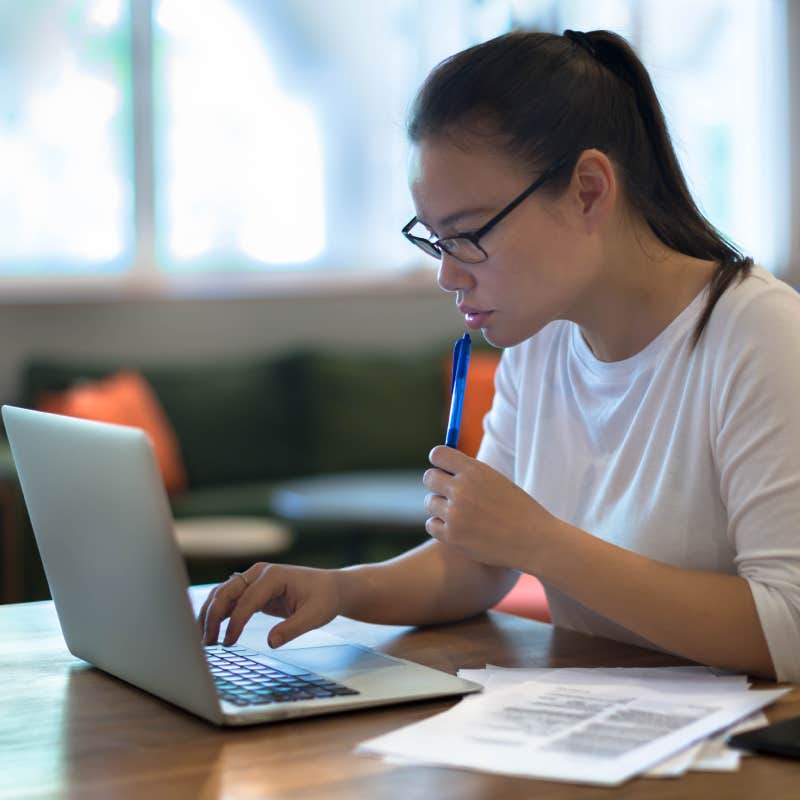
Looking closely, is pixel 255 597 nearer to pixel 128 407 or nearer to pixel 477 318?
pixel 477 318

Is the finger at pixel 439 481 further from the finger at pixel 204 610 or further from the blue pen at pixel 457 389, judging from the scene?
the finger at pixel 204 610

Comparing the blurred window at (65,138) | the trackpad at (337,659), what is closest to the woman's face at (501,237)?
the trackpad at (337,659)

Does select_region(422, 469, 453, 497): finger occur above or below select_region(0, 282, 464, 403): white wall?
above

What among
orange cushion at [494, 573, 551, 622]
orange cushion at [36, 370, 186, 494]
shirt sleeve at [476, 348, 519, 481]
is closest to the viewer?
shirt sleeve at [476, 348, 519, 481]

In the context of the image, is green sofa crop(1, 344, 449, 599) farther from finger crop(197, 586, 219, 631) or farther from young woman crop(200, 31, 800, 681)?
finger crop(197, 586, 219, 631)

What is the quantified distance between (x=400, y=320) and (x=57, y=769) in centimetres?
408

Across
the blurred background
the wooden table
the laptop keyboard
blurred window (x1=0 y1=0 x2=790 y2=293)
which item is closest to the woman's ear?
the wooden table

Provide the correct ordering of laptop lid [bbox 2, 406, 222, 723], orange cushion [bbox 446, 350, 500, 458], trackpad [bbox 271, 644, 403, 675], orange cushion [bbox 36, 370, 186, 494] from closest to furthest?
1. laptop lid [bbox 2, 406, 222, 723]
2. trackpad [bbox 271, 644, 403, 675]
3. orange cushion [bbox 36, 370, 186, 494]
4. orange cushion [bbox 446, 350, 500, 458]

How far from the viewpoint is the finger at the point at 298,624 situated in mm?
1173

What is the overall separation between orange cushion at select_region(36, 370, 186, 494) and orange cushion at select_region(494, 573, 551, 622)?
5.92ft

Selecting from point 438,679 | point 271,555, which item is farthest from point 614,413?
point 271,555

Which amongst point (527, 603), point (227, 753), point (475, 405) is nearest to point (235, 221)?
point (475, 405)

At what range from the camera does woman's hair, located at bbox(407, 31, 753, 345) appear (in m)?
1.29

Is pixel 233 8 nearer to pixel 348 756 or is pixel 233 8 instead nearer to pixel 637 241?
pixel 637 241
